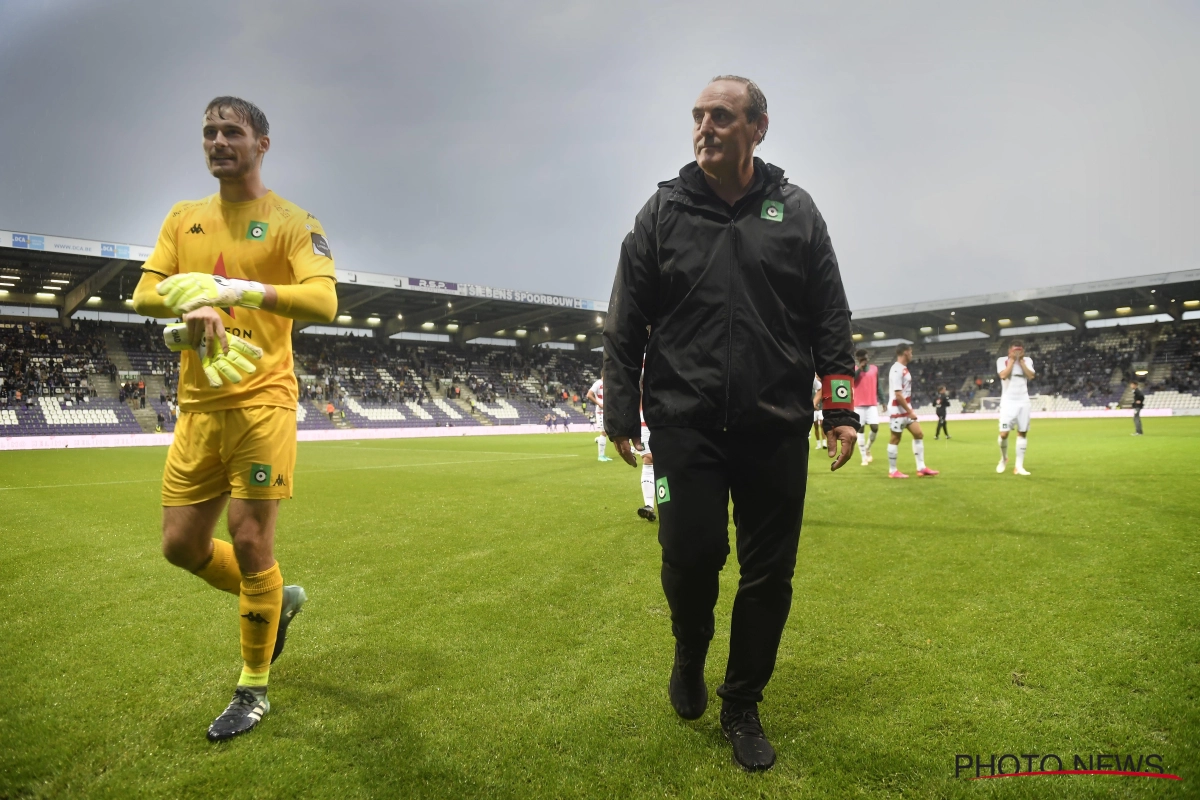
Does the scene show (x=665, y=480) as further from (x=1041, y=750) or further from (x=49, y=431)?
(x=49, y=431)

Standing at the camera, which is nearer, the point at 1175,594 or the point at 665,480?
the point at 665,480

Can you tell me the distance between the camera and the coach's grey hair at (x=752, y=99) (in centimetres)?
244

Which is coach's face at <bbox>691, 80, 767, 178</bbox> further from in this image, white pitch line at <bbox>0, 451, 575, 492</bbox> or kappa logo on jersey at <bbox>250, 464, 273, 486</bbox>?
white pitch line at <bbox>0, 451, 575, 492</bbox>

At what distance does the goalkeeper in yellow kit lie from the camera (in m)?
2.59

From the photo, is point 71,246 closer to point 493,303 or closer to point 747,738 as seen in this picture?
point 493,303

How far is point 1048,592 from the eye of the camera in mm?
3951

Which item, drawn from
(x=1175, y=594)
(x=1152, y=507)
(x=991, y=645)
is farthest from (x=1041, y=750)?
(x=1152, y=507)

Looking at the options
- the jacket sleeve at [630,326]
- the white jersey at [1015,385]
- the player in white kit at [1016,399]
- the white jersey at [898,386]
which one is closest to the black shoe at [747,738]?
the jacket sleeve at [630,326]

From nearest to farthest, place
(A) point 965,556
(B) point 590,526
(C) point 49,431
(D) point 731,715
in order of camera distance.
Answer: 1. (D) point 731,715
2. (A) point 965,556
3. (B) point 590,526
4. (C) point 49,431

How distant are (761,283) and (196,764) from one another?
2.66 m

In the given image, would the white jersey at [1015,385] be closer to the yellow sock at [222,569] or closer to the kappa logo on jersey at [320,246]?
the kappa logo on jersey at [320,246]

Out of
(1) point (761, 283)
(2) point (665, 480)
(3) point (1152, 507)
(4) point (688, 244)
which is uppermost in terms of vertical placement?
(4) point (688, 244)

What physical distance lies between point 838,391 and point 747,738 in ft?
4.29

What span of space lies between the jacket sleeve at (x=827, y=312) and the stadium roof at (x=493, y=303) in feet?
89.8
